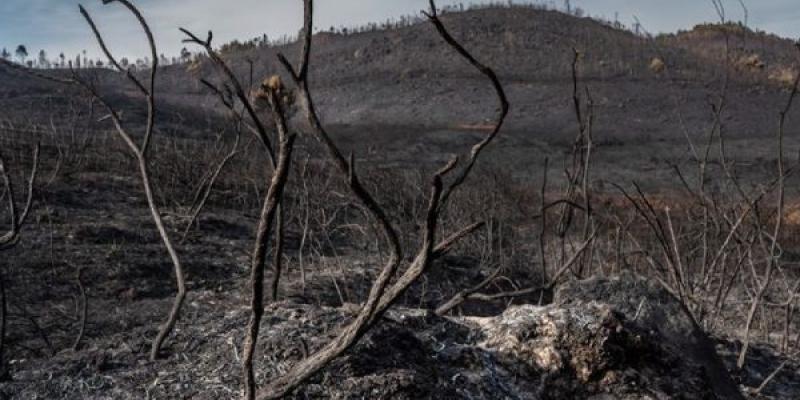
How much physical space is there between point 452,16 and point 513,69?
6.28m

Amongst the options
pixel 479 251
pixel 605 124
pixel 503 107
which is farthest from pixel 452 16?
pixel 503 107

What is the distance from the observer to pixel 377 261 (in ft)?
24.3

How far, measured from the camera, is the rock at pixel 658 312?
8.84 feet

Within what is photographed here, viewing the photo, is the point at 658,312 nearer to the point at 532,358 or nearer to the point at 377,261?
the point at 532,358

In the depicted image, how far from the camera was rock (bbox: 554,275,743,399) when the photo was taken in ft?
8.84

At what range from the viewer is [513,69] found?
100 ft

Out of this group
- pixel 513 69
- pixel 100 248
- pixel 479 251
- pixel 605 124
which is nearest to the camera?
pixel 100 248

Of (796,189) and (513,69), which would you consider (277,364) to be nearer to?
(796,189)

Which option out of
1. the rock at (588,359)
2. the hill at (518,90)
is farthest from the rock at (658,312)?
the hill at (518,90)

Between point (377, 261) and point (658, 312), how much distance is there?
180 inches

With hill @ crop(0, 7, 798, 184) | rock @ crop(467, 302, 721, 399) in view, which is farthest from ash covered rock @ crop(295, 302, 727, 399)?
hill @ crop(0, 7, 798, 184)

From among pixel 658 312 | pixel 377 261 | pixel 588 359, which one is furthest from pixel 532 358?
pixel 377 261

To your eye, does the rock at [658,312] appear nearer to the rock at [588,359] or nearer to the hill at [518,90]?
the rock at [588,359]

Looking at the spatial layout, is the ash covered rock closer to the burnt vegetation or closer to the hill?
the burnt vegetation
